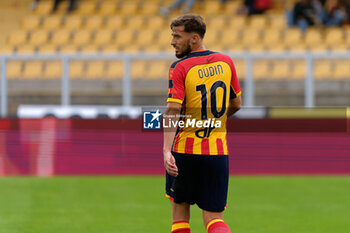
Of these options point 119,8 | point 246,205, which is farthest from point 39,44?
point 246,205

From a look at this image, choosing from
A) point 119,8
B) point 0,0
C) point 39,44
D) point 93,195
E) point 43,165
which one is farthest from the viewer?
point 0,0

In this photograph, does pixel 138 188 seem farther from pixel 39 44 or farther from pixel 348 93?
pixel 39 44

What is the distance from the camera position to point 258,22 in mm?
15352

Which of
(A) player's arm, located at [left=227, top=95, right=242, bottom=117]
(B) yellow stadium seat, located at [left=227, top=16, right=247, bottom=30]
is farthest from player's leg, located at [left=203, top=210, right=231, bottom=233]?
(B) yellow stadium seat, located at [left=227, top=16, right=247, bottom=30]

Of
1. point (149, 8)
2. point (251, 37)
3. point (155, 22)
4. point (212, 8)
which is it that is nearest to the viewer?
point (251, 37)

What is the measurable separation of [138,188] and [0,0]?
12.4m

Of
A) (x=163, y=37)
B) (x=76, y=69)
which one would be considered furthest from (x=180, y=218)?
(x=163, y=37)

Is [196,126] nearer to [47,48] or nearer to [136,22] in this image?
[47,48]

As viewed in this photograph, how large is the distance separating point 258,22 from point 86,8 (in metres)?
4.92

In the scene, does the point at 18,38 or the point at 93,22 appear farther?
the point at 93,22

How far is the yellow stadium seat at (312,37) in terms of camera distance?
14484 mm

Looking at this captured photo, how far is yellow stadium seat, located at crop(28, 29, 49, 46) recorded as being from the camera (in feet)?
48.4

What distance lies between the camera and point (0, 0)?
62.3 feet

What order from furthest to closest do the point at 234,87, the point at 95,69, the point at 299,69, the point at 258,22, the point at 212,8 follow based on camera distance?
the point at 212,8
the point at 258,22
the point at 95,69
the point at 299,69
the point at 234,87
